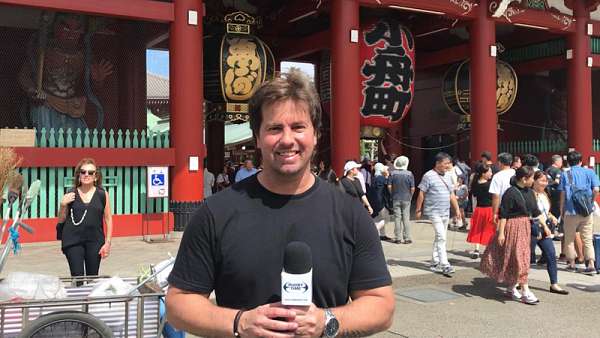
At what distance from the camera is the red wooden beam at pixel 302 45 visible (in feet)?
50.3

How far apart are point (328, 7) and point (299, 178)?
1310cm

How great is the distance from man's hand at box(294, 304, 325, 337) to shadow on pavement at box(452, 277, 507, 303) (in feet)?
17.8

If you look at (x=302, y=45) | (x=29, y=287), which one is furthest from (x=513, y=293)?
(x=302, y=45)

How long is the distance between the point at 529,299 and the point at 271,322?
218 inches

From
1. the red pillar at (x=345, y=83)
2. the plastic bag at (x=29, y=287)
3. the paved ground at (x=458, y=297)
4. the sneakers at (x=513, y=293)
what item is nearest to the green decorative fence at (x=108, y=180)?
the paved ground at (x=458, y=297)

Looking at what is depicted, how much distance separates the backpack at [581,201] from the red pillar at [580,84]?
10.2 meters

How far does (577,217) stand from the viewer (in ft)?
26.8

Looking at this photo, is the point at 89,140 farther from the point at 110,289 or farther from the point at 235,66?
the point at 110,289

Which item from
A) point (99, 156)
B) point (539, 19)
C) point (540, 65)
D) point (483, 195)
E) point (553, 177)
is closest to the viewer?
point (483, 195)

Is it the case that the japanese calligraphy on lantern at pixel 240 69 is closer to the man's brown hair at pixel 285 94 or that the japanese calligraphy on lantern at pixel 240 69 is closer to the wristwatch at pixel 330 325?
the man's brown hair at pixel 285 94

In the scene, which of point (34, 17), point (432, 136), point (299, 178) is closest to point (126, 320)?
→ point (299, 178)

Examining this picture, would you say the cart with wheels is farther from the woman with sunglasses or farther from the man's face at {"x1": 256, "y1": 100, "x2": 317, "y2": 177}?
the man's face at {"x1": 256, "y1": 100, "x2": 317, "y2": 177}

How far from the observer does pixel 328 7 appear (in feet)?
47.3

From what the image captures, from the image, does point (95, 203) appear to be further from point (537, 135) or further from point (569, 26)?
point (537, 135)
